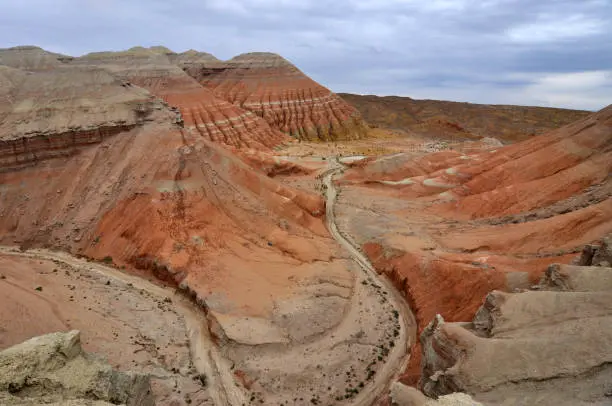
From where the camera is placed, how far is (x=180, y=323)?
938 inches

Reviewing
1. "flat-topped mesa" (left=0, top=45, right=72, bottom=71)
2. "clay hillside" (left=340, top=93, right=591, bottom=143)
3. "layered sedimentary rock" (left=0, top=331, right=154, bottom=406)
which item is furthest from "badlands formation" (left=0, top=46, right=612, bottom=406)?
"clay hillside" (left=340, top=93, right=591, bottom=143)

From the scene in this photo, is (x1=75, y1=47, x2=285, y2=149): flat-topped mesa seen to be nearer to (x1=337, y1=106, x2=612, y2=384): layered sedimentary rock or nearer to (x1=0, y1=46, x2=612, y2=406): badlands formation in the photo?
(x1=337, y1=106, x2=612, y2=384): layered sedimentary rock

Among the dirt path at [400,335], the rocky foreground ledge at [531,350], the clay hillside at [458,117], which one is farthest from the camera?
the clay hillside at [458,117]

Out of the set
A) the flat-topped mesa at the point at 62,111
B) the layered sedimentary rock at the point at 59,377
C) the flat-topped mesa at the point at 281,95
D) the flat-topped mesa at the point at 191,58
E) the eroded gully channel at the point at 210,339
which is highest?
the flat-topped mesa at the point at 191,58

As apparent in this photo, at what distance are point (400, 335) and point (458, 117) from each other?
467 ft

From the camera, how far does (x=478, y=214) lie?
1551 inches

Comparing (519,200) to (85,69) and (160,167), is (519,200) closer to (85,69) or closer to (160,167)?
(160,167)

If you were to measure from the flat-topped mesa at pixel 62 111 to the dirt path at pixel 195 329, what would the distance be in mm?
8430

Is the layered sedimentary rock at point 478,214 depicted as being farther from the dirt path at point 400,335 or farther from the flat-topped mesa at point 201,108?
the flat-topped mesa at point 201,108

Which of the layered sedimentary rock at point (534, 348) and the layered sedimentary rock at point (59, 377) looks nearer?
the layered sedimentary rock at point (59, 377)

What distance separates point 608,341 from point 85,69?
43.0 meters

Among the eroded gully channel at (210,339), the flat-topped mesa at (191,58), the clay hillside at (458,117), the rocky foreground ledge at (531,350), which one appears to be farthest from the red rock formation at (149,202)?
the clay hillside at (458,117)

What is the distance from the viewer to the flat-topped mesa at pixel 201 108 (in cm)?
7121

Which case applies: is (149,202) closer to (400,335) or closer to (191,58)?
(400,335)
